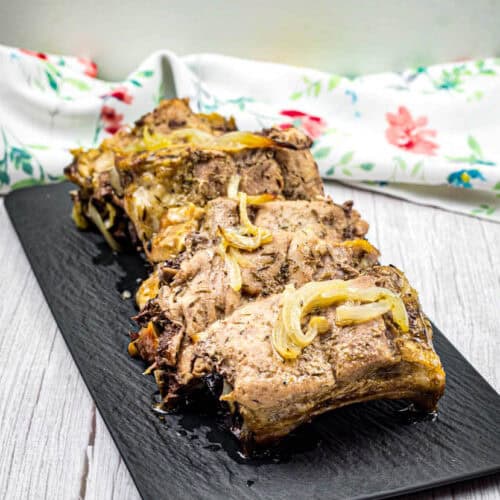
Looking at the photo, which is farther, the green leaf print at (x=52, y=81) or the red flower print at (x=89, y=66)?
the red flower print at (x=89, y=66)

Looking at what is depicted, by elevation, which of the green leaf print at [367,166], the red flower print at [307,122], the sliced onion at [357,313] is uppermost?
the sliced onion at [357,313]

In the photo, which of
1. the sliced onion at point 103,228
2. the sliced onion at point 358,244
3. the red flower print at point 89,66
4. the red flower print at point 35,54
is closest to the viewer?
the sliced onion at point 358,244

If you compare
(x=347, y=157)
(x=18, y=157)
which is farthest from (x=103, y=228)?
(x=347, y=157)

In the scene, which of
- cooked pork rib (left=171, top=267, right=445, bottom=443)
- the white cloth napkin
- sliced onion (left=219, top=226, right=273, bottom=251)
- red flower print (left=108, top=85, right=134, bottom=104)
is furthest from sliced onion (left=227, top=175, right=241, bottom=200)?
red flower print (left=108, top=85, right=134, bottom=104)

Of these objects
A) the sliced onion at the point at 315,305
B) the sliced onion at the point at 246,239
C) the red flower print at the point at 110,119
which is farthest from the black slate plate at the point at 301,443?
the red flower print at the point at 110,119

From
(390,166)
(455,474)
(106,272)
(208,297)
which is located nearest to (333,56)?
(390,166)

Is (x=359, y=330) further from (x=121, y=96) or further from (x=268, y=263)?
(x=121, y=96)

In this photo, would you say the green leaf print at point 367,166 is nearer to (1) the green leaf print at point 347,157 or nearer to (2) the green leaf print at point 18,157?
(1) the green leaf print at point 347,157

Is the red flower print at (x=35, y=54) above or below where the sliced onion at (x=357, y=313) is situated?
above
